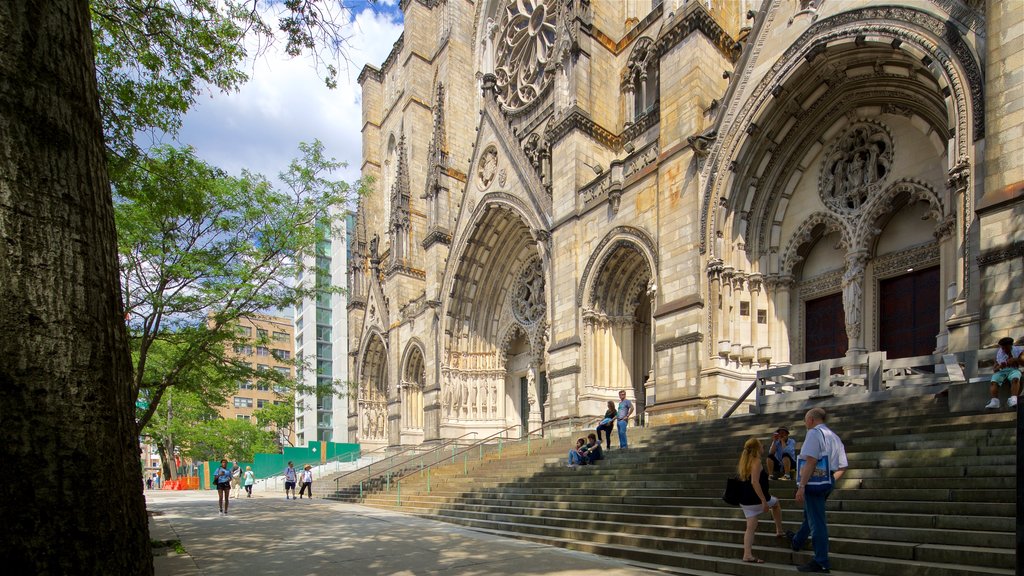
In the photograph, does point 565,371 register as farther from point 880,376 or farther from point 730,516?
point 730,516

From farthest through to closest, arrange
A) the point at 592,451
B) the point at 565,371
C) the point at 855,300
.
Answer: the point at 565,371
the point at 855,300
the point at 592,451

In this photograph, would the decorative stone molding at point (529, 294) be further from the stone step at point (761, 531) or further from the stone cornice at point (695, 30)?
the stone step at point (761, 531)

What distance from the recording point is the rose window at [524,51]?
1067 inches

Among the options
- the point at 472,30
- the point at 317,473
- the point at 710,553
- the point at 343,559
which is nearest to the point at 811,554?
the point at 710,553

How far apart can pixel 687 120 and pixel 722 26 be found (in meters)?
3.36

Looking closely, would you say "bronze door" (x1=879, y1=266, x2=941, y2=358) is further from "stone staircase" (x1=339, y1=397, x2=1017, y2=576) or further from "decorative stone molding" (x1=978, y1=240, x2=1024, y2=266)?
"stone staircase" (x1=339, y1=397, x2=1017, y2=576)

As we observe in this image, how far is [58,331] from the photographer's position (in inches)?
101

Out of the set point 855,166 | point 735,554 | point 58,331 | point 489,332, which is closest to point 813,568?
point 735,554

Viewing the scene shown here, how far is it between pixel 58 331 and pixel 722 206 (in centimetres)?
1499

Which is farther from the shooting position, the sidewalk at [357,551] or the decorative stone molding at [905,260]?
the decorative stone molding at [905,260]

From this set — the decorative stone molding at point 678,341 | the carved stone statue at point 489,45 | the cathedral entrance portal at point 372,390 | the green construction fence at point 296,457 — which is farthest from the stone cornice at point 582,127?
the cathedral entrance portal at point 372,390

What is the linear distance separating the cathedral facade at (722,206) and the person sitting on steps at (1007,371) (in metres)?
1.50

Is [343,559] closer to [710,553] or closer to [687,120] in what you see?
[710,553]

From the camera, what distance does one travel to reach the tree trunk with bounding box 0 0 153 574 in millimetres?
2406
